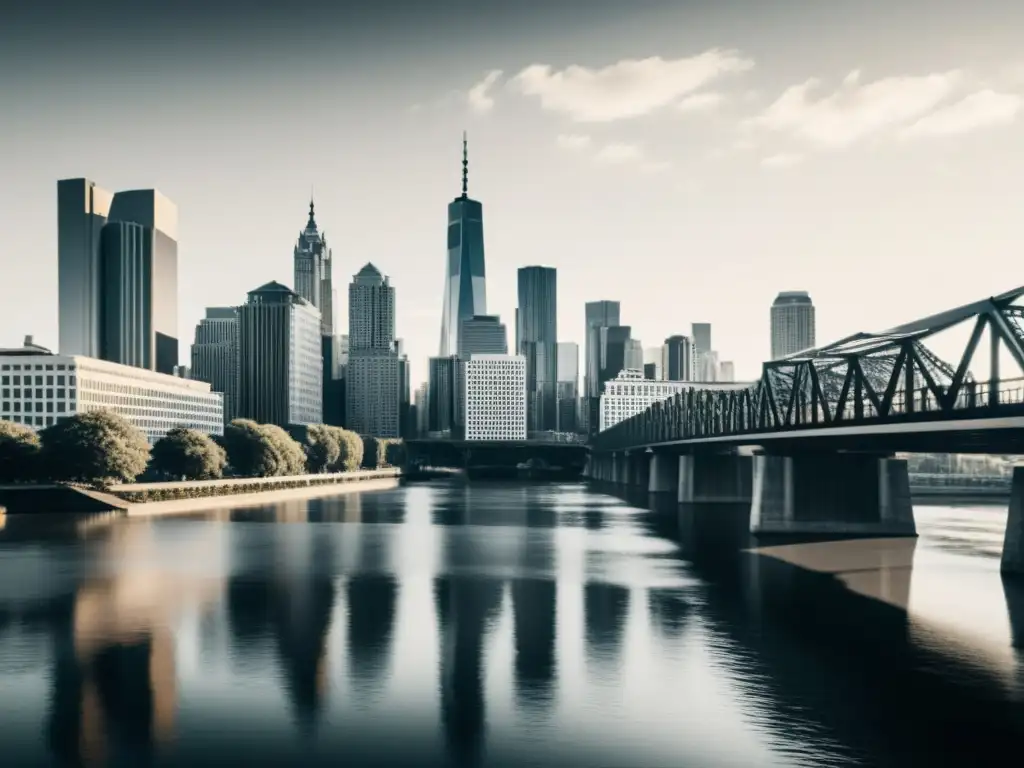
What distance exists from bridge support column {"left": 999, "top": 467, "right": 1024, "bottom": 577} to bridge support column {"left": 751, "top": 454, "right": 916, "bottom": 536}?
78.4 ft

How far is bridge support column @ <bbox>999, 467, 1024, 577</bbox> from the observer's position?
6294 cm

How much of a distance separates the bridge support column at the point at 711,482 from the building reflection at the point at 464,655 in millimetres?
86212

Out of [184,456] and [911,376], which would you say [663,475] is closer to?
[184,456]

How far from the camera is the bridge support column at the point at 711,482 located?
488 feet

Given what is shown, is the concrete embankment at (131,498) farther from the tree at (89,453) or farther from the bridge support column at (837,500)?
the bridge support column at (837,500)

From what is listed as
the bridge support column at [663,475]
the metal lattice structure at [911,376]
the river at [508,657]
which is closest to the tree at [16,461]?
the river at [508,657]

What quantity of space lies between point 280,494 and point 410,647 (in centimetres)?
13162

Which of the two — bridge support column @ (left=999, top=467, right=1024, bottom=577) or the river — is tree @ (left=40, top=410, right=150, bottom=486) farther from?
bridge support column @ (left=999, top=467, right=1024, bottom=577)

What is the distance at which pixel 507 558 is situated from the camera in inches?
3142

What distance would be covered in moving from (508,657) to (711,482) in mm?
110067

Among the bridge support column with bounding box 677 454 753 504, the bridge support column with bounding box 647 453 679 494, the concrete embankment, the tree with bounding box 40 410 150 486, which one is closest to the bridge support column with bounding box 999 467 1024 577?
the bridge support column with bounding box 677 454 753 504

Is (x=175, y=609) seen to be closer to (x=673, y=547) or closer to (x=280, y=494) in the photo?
(x=673, y=547)

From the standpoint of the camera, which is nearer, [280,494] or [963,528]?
[963,528]

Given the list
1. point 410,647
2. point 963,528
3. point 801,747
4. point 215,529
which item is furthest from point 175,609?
point 963,528
